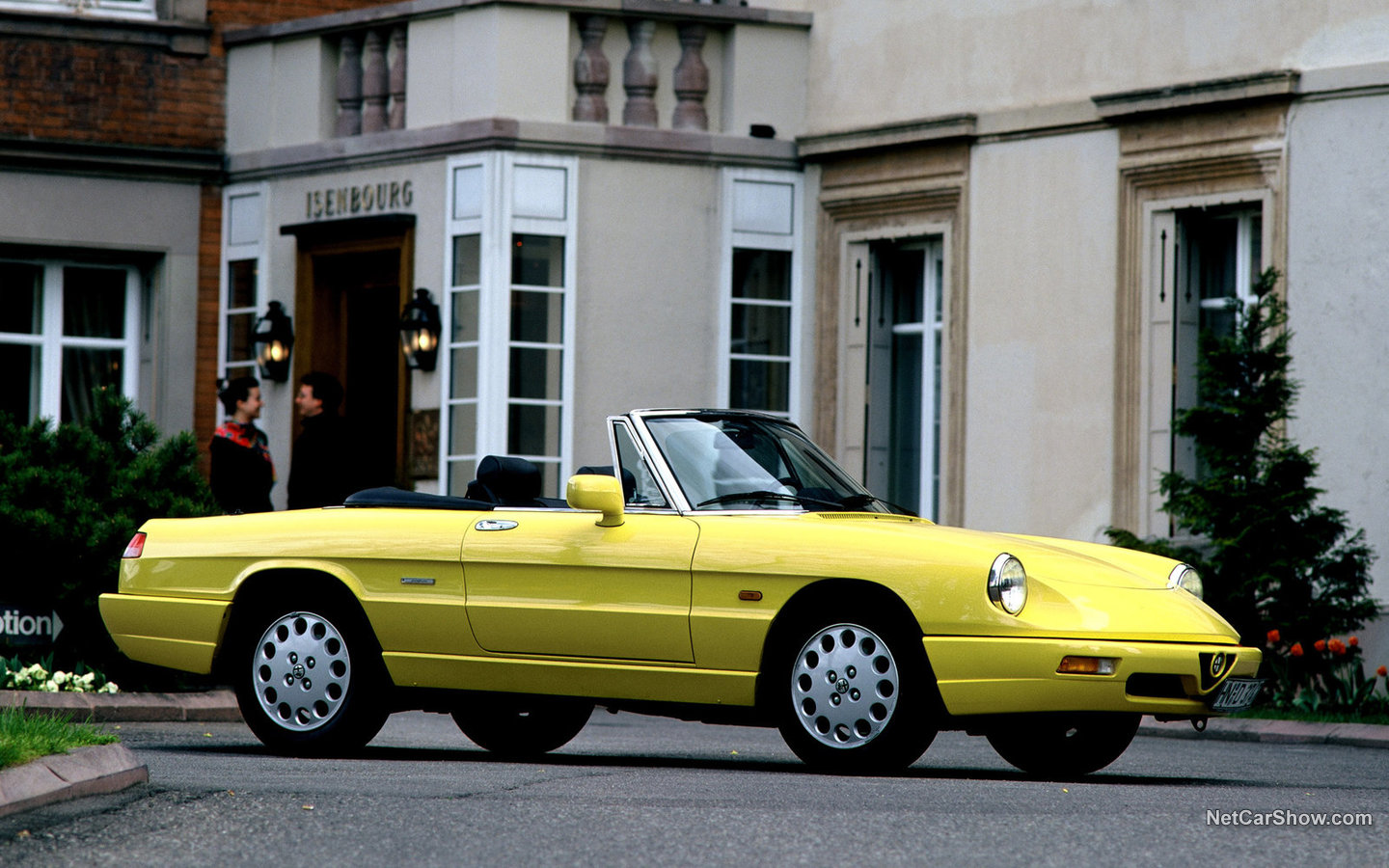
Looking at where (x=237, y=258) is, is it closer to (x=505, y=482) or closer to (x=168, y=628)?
(x=168, y=628)

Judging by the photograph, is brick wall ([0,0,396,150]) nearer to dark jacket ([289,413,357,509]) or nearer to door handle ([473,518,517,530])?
dark jacket ([289,413,357,509])

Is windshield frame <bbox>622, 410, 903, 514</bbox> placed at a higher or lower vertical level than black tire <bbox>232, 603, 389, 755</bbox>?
higher

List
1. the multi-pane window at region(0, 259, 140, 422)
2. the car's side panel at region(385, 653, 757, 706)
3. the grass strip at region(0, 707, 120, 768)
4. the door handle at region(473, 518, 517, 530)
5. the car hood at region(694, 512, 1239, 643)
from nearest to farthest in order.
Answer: the grass strip at region(0, 707, 120, 768) < the car hood at region(694, 512, 1239, 643) < the car's side panel at region(385, 653, 757, 706) < the door handle at region(473, 518, 517, 530) < the multi-pane window at region(0, 259, 140, 422)

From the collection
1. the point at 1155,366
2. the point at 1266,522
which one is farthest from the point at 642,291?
the point at 1266,522

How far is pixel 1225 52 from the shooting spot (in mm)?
16172

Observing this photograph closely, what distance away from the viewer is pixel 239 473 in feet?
45.0

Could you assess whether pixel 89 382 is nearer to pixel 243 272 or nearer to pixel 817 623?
pixel 243 272

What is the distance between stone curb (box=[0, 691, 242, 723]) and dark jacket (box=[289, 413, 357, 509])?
1.35 metres

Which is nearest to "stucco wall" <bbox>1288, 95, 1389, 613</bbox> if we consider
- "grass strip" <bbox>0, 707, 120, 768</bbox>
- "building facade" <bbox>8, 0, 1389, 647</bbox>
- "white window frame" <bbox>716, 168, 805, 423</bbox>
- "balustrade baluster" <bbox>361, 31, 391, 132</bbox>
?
"building facade" <bbox>8, 0, 1389, 647</bbox>

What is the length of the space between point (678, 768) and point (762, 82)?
10127 mm

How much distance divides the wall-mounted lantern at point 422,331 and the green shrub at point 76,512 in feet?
14.5

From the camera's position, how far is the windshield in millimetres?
9406

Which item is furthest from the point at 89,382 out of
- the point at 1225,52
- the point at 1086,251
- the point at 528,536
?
the point at 528,536

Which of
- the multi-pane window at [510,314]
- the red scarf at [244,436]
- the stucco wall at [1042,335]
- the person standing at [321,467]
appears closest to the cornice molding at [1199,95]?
the stucco wall at [1042,335]
